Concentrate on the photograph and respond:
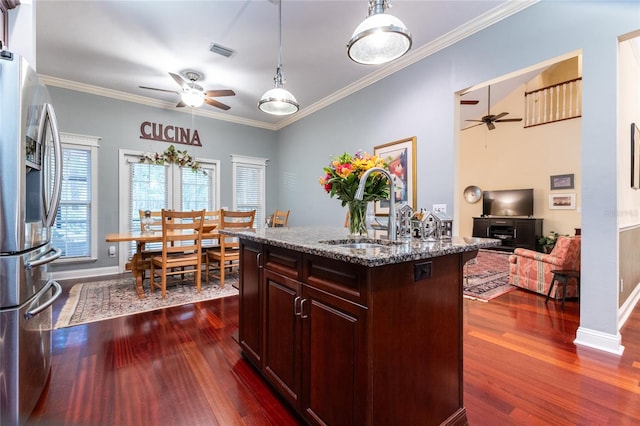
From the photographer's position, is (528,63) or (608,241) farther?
(528,63)

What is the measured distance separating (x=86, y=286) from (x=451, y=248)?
483 cm

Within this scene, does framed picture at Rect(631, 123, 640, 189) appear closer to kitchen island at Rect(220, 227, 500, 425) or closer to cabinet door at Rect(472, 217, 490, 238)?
kitchen island at Rect(220, 227, 500, 425)

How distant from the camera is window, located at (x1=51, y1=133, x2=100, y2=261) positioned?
4.45m

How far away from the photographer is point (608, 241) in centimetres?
226

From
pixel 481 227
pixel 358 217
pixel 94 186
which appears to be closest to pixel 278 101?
pixel 358 217

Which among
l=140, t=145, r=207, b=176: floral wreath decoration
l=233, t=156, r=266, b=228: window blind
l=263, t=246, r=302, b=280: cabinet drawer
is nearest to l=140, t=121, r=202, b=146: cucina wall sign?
l=140, t=145, r=207, b=176: floral wreath decoration

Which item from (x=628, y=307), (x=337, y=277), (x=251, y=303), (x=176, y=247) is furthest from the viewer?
(x=176, y=247)

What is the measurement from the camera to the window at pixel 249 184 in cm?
617

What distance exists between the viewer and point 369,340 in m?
A: 1.10

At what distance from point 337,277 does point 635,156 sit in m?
3.58

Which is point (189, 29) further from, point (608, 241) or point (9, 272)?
point (608, 241)

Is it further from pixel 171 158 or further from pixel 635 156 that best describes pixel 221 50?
pixel 635 156

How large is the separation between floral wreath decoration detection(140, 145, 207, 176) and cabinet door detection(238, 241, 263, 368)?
3714mm

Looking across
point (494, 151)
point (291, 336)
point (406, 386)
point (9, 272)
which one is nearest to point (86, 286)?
point (9, 272)
